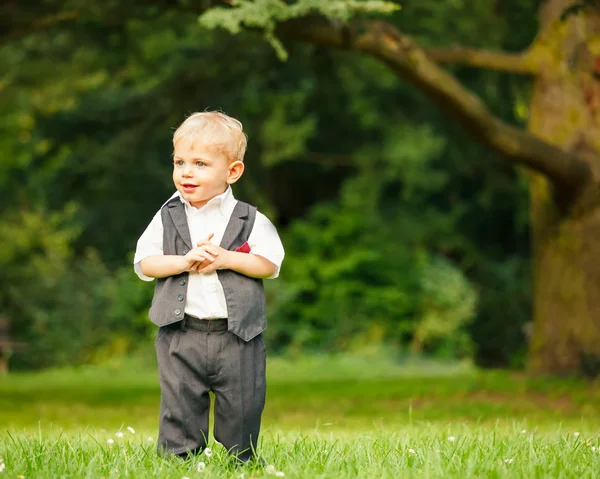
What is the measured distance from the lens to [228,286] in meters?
3.96

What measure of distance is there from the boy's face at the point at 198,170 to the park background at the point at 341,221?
1.18 meters

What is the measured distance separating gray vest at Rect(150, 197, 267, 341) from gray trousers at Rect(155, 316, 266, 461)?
8cm

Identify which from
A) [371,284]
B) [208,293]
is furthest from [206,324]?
[371,284]

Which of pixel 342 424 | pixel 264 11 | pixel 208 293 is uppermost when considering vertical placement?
pixel 264 11

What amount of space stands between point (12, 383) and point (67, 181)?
3.76 metres

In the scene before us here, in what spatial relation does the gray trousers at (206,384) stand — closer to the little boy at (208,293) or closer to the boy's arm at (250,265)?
the little boy at (208,293)

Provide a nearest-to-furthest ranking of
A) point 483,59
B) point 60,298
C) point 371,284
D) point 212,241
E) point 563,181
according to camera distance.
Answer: point 212,241, point 563,181, point 483,59, point 60,298, point 371,284

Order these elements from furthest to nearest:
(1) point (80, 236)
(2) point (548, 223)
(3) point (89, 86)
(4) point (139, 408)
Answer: (1) point (80, 236) → (3) point (89, 86) → (2) point (548, 223) → (4) point (139, 408)

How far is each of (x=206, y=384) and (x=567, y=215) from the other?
905 cm

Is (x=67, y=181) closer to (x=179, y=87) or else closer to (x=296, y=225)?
(x=179, y=87)

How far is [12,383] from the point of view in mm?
15453

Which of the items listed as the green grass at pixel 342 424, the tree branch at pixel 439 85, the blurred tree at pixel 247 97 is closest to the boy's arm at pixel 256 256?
the green grass at pixel 342 424

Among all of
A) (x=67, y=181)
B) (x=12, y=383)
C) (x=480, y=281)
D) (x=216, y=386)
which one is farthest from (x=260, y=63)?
(x=480, y=281)

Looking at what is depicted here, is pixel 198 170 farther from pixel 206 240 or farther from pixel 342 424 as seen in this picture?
pixel 342 424
